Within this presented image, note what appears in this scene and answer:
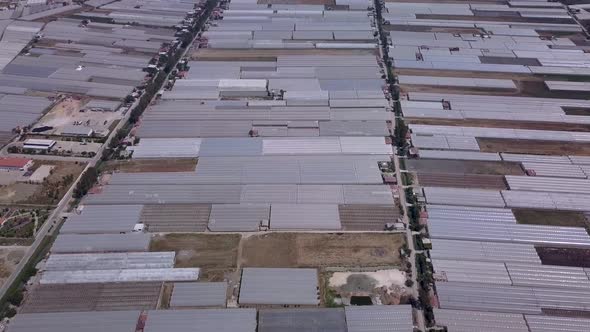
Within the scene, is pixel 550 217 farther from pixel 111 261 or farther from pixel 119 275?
pixel 111 261

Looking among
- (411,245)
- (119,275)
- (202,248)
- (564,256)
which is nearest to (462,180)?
(411,245)

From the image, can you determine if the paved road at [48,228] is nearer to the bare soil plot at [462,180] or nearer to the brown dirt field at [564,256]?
the bare soil plot at [462,180]

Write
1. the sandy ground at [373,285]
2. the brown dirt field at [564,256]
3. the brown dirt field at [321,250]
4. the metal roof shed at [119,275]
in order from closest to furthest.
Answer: the sandy ground at [373,285] < the metal roof shed at [119,275] < the brown dirt field at [321,250] < the brown dirt field at [564,256]

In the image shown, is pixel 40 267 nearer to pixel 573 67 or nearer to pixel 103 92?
pixel 103 92

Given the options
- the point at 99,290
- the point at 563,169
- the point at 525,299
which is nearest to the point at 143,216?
the point at 99,290

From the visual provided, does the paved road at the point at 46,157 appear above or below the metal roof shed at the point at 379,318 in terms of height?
above

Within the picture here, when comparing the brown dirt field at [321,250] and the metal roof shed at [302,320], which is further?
the brown dirt field at [321,250]

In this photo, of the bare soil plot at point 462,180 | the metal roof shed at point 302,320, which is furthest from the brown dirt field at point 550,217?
the metal roof shed at point 302,320
